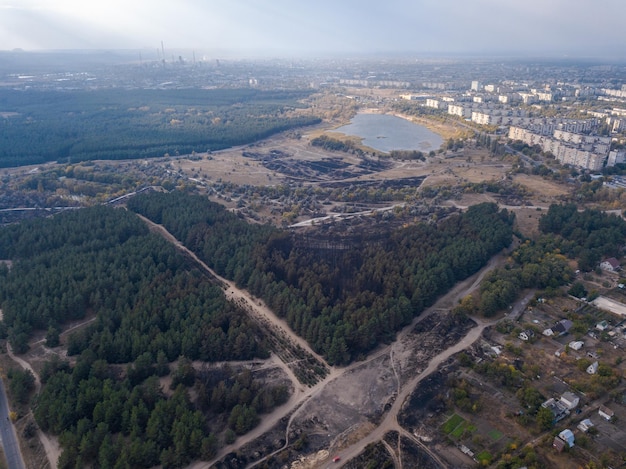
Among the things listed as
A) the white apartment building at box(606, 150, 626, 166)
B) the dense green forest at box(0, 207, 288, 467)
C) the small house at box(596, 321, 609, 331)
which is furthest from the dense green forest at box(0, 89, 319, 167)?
the small house at box(596, 321, 609, 331)

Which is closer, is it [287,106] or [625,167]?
[625,167]

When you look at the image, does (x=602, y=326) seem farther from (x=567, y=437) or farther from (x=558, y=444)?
(x=558, y=444)

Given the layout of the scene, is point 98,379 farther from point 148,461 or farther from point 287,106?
point 287,106

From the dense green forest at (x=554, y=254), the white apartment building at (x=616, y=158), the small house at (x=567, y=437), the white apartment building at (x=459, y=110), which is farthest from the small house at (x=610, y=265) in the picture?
the white apartment building at (x=459, y=110)

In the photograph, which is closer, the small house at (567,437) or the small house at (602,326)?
the small house at (567,437)

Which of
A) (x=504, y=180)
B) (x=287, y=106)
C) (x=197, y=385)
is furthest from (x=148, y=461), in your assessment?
(x=287, y=106)

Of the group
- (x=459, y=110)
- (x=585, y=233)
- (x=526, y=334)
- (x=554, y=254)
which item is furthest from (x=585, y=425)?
(x=459, y=110)

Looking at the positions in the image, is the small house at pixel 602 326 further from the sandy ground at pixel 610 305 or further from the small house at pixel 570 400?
the small house at pixel 570 400
